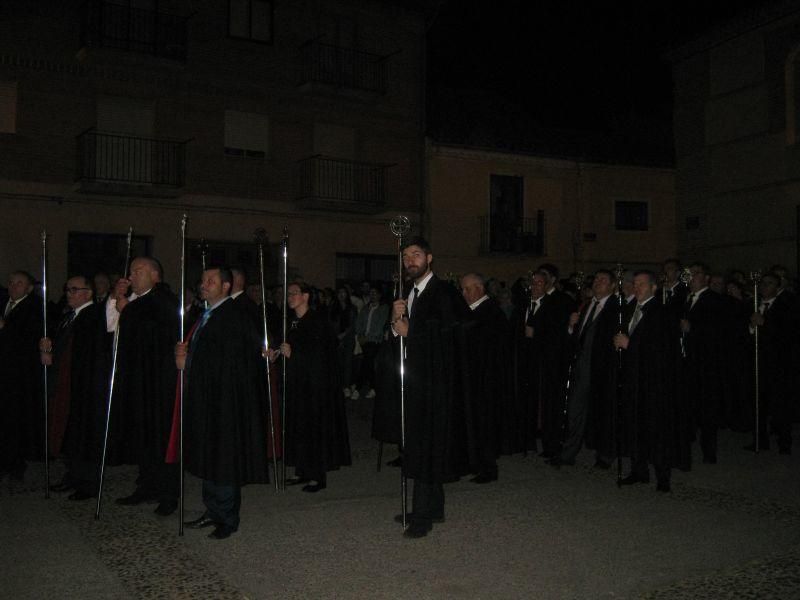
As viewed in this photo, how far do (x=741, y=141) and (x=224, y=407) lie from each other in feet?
63.4

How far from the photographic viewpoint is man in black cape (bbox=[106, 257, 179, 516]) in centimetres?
679

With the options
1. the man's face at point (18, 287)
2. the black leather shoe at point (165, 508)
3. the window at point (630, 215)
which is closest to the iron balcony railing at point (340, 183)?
the window at point (630, 215)

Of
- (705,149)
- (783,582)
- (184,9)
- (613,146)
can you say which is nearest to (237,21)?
(184,9)

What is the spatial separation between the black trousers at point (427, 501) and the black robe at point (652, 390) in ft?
7.91

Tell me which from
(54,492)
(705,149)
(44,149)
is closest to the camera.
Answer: (54,492)

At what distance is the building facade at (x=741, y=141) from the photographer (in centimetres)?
2014

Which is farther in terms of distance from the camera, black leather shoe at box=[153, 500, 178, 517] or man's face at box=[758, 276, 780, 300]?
man's face at box=[758, 276, 780, 300]

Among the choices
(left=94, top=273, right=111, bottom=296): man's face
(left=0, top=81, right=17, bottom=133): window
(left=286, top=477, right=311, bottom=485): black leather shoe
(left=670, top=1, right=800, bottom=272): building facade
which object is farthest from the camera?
(left=670, top=1, right=800, bottom=272): building facade

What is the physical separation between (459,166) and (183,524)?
790 inches

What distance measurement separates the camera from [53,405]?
309 inches

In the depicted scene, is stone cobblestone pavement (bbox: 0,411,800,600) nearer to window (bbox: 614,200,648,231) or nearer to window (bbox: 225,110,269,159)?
window (bbox: 225,110,269,159)

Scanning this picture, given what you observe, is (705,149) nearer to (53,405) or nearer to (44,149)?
(44,149)

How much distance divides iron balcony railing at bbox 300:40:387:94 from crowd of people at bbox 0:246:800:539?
1306 cm

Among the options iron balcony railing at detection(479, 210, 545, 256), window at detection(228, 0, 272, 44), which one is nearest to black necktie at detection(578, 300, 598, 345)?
window at detection(228, 0, 272, 44)
